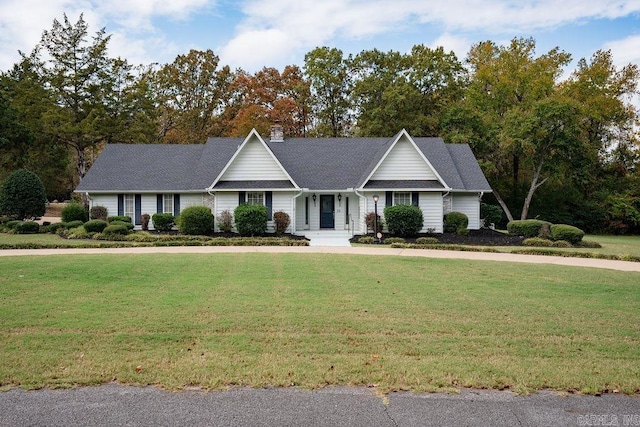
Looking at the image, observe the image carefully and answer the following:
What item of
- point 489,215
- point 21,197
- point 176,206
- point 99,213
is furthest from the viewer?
point 489,215

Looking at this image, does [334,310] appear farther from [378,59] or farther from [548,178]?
[378,59]

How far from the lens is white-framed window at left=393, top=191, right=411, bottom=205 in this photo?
2620 centimetres

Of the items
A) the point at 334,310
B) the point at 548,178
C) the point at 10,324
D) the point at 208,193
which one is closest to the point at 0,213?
the point at 208,193

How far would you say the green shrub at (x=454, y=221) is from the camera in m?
26.3

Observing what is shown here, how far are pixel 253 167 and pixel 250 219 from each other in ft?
10.6

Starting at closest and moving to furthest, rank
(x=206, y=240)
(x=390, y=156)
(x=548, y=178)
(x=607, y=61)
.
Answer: (x=206, y=240), (x=390, y=156), (x=548, y=178), (x=607, y=61)

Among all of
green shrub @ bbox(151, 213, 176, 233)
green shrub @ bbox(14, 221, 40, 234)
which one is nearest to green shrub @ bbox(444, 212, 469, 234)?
green shrub @ bbox(151, 213, 176, 233)

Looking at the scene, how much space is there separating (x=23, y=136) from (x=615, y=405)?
4142 cm

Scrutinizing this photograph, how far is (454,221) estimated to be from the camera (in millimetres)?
26406

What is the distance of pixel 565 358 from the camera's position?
6.36 metres

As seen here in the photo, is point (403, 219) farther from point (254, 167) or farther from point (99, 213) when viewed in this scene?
point (99, 213)

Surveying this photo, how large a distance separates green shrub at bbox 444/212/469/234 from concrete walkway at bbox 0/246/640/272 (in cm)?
709

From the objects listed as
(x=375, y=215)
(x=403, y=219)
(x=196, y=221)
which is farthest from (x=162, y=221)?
(x=403, y=219)

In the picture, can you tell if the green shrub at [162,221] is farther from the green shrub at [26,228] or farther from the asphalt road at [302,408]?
the asphalt road at [302,408]
